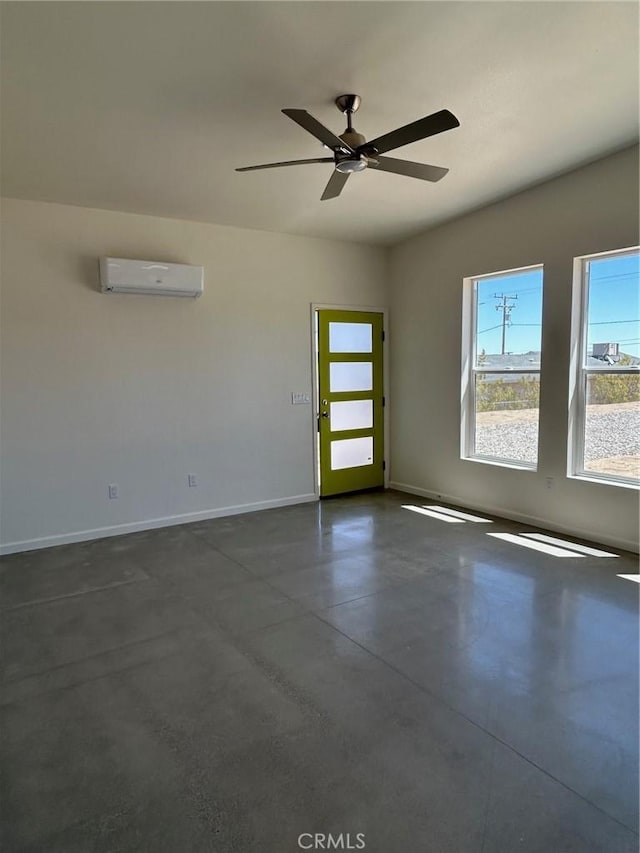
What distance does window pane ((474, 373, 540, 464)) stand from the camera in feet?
15.1

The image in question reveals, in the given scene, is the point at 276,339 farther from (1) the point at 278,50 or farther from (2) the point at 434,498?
(1) the point at 278,50

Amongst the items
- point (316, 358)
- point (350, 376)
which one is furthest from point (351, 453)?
point (316, 358)

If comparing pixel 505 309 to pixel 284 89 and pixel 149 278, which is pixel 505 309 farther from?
pixel 149 278

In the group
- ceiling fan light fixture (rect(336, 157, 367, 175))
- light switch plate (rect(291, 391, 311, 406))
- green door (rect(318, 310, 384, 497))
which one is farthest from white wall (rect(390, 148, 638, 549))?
ceiling fan light fixture (rect(336, 157, 367, 175))

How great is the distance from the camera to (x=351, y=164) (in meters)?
2.73

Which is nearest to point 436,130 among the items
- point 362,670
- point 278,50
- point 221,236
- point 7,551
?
point 278,50

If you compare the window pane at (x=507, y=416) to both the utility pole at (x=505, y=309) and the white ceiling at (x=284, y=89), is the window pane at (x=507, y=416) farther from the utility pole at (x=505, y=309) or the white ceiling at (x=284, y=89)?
the white ceiling at (x=284, y=89)

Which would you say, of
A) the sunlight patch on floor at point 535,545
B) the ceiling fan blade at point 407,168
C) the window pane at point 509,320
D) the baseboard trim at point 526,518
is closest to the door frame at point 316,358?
the baseboard trim at point 526,518

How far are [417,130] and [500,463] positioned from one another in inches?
133

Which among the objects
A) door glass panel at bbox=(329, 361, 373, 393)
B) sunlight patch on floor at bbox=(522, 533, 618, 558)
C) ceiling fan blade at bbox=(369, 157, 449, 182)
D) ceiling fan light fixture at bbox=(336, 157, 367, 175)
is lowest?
sunlight patch on floor at bbox=(522, 533, 618, 558)

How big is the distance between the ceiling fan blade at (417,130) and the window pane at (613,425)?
256 centimetres

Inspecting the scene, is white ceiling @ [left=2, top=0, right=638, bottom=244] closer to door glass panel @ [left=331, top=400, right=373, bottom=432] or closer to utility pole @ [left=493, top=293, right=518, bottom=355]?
utility pole @ [left=493, top=293, right=518, bottom=355]

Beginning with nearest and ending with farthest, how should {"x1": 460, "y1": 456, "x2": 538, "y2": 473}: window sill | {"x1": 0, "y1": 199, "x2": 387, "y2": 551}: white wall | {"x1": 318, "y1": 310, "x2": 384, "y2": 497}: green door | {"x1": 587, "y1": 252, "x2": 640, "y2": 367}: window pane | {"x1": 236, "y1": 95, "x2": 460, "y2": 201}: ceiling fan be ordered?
{"x1": 236, "y1": 95, "x2": 460, "y2": 201}: ceiling fan, {"x1": 587, "y1": 252, "x2": 640, "y2": 367}: window pane, {"x1": 0, "y1": 199, "x2": 387, "y2": 551}: white wall, {"x1": 460, "y1": 456, "x2": 538, "y2": 473}: window sill, {"x1": 318, "y1": 310, "x2": 384, "y2": 497}: green door

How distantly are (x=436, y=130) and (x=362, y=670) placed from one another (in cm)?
260
